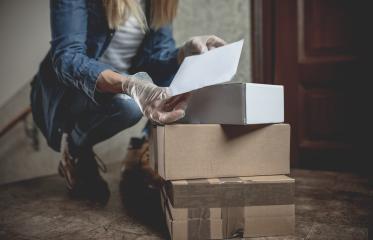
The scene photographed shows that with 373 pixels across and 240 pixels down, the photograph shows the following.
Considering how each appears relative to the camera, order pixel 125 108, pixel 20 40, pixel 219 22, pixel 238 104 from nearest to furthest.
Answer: pixel 238 104 < pixel 125 108 < pixel 20 40 < pixel 219 22

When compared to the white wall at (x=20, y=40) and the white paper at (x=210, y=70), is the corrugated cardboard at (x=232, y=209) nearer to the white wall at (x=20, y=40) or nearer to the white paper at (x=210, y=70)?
the white paper at (x=210, y=70)

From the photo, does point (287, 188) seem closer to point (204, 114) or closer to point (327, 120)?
point (204, 114)

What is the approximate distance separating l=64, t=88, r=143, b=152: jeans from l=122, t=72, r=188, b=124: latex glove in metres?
0.25

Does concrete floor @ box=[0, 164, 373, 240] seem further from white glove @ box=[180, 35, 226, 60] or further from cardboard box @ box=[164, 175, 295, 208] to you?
white glove @ box=[180, 35, 226, 60]

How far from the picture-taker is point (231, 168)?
0.88 metres

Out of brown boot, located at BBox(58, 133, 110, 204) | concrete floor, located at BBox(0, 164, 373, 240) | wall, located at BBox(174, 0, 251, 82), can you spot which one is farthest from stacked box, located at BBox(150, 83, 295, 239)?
wall, located at BBox(174, 0, 251, 82)

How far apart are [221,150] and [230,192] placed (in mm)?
106

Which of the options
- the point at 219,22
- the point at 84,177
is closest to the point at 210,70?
the point at 84,177

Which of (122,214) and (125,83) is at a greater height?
(125,83)

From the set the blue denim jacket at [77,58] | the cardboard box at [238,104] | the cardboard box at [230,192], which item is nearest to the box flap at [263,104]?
the cardboard box at [238,104]

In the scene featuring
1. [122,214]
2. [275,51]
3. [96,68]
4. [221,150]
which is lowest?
[122,214]

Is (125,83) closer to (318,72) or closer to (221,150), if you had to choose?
(221,150)

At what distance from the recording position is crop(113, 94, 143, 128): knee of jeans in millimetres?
1197

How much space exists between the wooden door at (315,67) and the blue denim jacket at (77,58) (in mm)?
835
